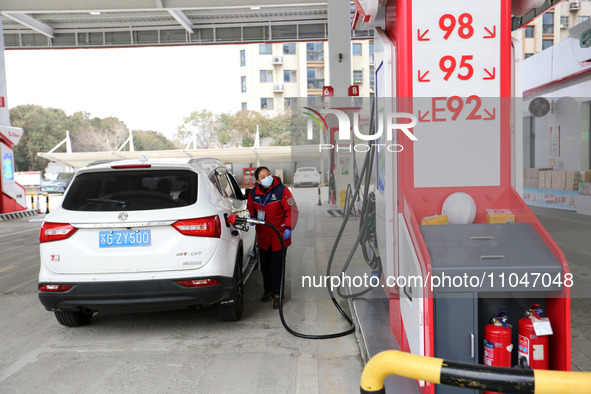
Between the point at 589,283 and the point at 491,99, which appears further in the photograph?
the point at 589,283

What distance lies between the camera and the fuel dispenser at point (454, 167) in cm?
313

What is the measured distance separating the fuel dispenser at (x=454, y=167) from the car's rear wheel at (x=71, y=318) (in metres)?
3.07

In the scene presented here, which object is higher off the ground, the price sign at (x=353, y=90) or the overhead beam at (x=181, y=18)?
the overhead beam at (x=181, y=18)

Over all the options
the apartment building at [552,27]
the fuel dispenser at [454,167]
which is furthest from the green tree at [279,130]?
the fuel dispenser at [454,167]

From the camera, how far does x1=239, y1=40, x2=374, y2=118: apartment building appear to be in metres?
60.7

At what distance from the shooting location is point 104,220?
4504 millimetres

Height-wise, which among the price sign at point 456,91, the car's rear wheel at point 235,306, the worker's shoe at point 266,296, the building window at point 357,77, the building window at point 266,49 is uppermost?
the building window at point 266,49

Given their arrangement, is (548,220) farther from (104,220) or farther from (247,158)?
(247,158)

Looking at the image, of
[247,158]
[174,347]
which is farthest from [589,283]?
[247,158]

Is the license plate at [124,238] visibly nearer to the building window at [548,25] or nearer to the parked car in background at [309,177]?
the parked car in background at [309,177]

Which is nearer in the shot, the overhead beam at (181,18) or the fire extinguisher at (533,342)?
the fire extinguisher at (533,342)

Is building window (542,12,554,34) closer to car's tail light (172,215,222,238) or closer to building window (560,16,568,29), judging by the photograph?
building window (560,16,568,29)

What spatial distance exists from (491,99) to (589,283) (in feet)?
13.9

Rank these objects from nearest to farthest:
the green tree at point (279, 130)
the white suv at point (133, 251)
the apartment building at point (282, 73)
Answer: the white suv at point (133, 251)
the apartment building at point (282, 73)
the green tree at point (279, 130)
